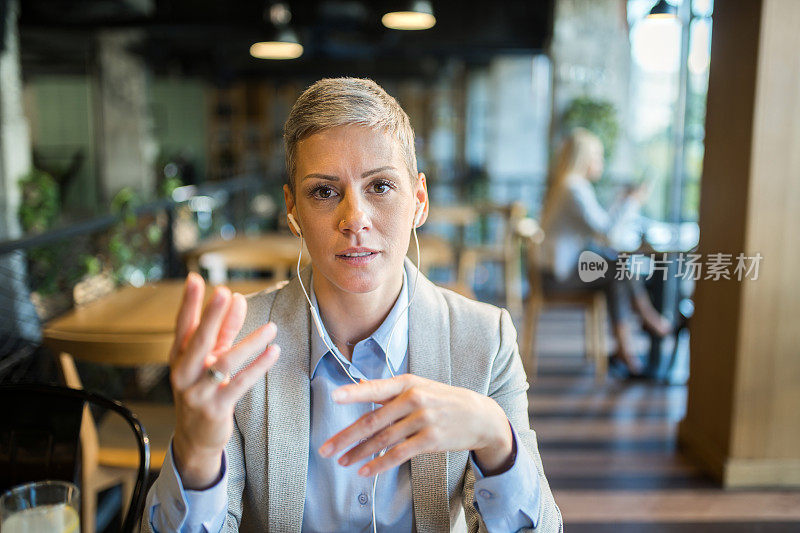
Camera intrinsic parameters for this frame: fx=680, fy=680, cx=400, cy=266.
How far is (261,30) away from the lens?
5.70 metres

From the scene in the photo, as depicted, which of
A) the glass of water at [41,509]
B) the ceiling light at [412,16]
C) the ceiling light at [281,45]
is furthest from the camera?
the ceiling light at [281,45]

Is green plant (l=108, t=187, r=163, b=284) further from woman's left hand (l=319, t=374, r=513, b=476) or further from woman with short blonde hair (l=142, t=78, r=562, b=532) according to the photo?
woman's left hand (l=319, t=374, r=513, b=476)

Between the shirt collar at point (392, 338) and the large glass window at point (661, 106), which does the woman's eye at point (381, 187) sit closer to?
the shirt collar at point (392, 338)

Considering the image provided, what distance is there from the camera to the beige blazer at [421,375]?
1067mm

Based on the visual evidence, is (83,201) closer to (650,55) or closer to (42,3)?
(42,3)

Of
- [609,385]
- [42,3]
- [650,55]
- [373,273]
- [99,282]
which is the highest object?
[42,3]

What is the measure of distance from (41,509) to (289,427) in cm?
36

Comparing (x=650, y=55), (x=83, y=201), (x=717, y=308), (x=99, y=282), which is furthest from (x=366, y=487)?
(x=83, y=201)

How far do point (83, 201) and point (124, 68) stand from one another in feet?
6.31

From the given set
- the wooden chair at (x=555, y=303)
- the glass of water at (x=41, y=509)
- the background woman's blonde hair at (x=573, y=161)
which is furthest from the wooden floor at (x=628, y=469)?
the glass of water at (x=41, y=509)

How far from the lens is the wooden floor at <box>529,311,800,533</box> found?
2609mm

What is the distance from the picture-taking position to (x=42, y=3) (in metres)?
7.21

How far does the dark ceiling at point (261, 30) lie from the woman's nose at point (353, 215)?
16.2ft

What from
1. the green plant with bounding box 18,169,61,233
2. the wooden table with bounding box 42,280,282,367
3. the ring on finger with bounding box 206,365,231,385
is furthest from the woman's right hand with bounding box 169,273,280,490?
the green plant with bounding box 18,169,61,233
